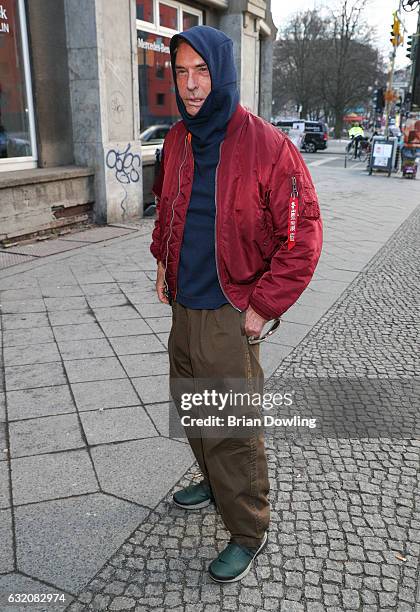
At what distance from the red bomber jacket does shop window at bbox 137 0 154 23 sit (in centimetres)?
926

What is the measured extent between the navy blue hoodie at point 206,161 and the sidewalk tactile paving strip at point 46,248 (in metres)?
5.26

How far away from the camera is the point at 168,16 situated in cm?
1098

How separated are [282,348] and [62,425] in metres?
1.89

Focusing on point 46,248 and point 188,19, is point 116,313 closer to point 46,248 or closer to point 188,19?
point 46,248

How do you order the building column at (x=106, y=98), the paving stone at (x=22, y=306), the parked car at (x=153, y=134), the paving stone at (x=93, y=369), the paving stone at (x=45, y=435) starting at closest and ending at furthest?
the paving stone at (x=45, y=435) → the paving stone at (x=93, y=369) → the paving stone at (x=22, y=306) → the building column at (x=106, y=98) → the parked car at (x=153, y=134)

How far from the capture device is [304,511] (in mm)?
2480

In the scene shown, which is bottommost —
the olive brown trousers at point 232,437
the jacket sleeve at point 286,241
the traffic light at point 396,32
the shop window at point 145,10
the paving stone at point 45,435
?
the paving stone at point 45,435

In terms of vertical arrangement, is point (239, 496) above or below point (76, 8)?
below

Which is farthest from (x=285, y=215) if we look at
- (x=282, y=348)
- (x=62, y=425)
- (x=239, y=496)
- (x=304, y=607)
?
(x=282, y=348)

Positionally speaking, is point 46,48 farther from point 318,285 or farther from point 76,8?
point 318,285

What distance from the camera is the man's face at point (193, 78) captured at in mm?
1850

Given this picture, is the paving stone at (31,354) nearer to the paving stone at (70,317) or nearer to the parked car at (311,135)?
the paving stone at (70,317)

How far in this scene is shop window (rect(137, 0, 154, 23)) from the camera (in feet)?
32.4

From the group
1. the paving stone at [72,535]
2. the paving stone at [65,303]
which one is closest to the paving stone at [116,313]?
the paving stone at [65,303]
